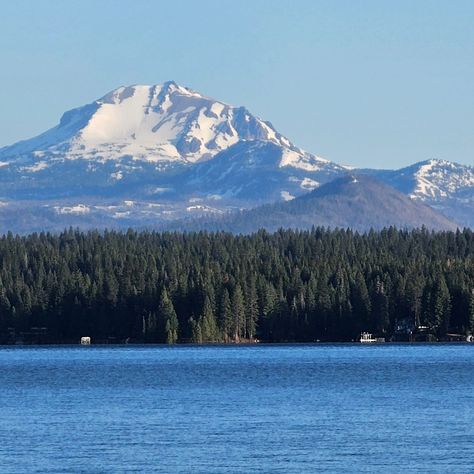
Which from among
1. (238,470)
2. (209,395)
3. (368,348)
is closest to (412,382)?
(209,395)

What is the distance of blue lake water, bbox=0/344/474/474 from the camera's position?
71.0m

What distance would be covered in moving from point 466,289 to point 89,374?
2384 inches

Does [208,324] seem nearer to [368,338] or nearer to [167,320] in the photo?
[167,320]

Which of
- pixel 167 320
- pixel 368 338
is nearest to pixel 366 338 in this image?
pixel 368 338

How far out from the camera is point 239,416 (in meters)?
88.6

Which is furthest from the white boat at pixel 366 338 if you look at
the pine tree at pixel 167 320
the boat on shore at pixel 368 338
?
the pine tree at pixel 167 320

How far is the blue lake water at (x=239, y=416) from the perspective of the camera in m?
71.0

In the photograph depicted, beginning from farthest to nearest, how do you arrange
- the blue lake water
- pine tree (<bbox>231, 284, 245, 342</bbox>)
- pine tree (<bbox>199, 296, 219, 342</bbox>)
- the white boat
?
the white boat
pine tree (<bbox>199, 296, 219, 342</bbox>)
pine tree (<bbox>231, 284, 245, 342</bbox>)
the blue lake water

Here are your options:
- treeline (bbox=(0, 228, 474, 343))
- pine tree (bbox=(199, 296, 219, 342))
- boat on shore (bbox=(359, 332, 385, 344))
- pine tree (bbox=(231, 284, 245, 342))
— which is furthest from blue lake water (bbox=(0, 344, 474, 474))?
boat on shore (bbox=(359, 332, 385, 344))

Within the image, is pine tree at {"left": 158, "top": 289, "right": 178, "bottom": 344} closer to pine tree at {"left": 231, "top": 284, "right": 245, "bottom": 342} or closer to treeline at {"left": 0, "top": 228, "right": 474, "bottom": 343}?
treeline at {"left": 0, "top": 228, "right": 474, "bottom": 343}

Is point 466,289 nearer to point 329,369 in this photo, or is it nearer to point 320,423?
point 329,369

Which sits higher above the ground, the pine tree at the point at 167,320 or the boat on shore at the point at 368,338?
the pine tree at the point at 167,320

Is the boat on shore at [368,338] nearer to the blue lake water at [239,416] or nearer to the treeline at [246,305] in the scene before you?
the treeline at [246,305]

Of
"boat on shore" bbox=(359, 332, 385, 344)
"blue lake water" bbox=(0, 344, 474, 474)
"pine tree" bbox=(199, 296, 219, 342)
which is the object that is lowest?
"blue lake water" bbox=(0, 344, 474, 474)
